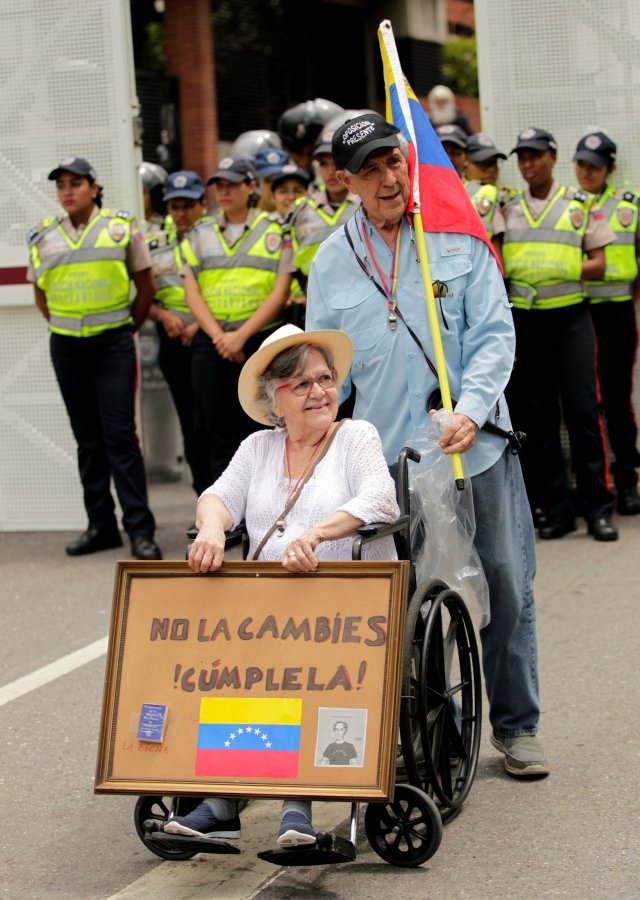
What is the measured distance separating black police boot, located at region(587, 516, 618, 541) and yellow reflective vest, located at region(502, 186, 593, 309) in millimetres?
1265

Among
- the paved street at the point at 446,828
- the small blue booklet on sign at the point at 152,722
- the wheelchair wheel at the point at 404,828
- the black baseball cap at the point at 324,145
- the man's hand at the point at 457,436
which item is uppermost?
the black baseball cap at the point at 324,145

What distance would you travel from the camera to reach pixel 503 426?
187 inches

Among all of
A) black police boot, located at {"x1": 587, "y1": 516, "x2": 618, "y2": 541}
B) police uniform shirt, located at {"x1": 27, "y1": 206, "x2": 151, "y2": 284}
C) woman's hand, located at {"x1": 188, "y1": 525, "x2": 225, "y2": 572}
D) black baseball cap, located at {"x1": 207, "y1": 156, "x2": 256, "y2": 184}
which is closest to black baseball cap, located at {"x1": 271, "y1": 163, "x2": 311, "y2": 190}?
black baseball cap, located at {"x1": 207, "y1": 156, "x2": 256, "y2": 184}

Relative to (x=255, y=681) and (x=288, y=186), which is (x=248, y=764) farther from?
(x=288, y=186)

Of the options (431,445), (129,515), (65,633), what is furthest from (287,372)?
(129,515)

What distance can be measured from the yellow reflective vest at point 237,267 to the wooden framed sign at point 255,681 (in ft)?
15.4

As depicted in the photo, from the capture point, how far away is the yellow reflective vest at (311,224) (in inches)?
339

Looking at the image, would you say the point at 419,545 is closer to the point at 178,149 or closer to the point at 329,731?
the point at 329,731

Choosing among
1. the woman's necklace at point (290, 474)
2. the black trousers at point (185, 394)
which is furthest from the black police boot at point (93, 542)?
the woman's necklace at point (290, 474)

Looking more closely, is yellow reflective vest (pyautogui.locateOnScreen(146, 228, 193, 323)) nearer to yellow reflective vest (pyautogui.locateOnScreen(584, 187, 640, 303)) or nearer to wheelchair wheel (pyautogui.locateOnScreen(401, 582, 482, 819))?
yellow reflective vest (pyautogui.locateOnScreen(584, 187, 640, 303))

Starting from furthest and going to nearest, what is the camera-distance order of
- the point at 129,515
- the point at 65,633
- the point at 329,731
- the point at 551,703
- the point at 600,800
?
the point at 129,515
the point at 65,633
the point at 551,703
the point at 600,800
the point at 329,731

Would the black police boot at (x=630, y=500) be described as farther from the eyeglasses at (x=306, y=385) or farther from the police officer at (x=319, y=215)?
the eyeglasses at (x=306, y=385)

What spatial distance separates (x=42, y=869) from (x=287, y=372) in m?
1.64

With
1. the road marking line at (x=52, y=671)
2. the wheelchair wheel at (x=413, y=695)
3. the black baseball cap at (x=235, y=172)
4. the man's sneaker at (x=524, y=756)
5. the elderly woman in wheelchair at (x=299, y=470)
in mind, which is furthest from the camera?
the black baseball cap at (x=235, y=172)
